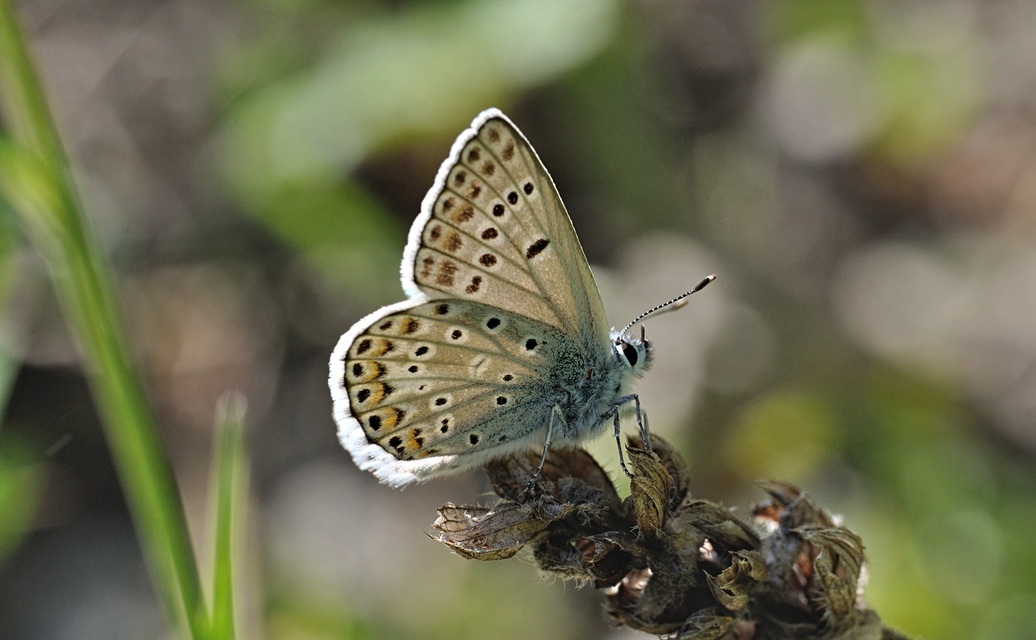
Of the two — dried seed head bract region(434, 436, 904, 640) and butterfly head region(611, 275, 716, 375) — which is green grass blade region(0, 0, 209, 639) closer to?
dried seed head bract region(434, 436, 904, 640)

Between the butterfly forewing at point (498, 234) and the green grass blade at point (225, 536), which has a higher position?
the butterfly forewing at point (498, 234)

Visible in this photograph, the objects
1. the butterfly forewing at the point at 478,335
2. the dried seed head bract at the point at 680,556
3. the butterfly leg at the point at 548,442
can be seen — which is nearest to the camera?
the dried seed head bract at the point at 680,556

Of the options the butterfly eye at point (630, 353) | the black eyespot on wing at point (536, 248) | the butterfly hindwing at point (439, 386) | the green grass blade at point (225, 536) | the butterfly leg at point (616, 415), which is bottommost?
the green grass blade at point (225, 536)

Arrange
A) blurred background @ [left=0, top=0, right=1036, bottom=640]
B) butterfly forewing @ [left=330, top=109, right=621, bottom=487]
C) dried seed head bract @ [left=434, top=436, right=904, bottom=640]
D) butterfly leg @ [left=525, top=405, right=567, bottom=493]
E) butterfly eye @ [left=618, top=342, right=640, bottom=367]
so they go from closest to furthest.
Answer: dried seed head bract @ [left=434, top=436, right=904, bottom=640] → butterfly leg @ [left=525, top=405, right=567, bottom=493] → butterfly forewing @ [left=330, top=109, right=621, bottom=487] → butterfly eye @ [left=618, top=342, right=640, bottom=367] → blurred background @ [left=0, top=0, right=1036, bottom=640]

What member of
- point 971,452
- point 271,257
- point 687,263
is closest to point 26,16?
point 271,257

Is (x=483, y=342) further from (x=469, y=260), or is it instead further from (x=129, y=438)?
(x=129, y=438)

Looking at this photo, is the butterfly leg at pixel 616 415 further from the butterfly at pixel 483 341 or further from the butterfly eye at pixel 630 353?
the butterfly eye at pixel 630 353

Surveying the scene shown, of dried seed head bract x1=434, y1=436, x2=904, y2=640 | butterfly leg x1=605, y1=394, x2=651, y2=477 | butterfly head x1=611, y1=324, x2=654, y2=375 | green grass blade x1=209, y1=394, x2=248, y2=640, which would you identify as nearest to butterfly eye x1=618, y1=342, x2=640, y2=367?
butterfly head x1=611, y1=324, x2=654, y2=375

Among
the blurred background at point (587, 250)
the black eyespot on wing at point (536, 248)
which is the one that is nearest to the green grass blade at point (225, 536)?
the black eyespot on wing at point (536, 248)
